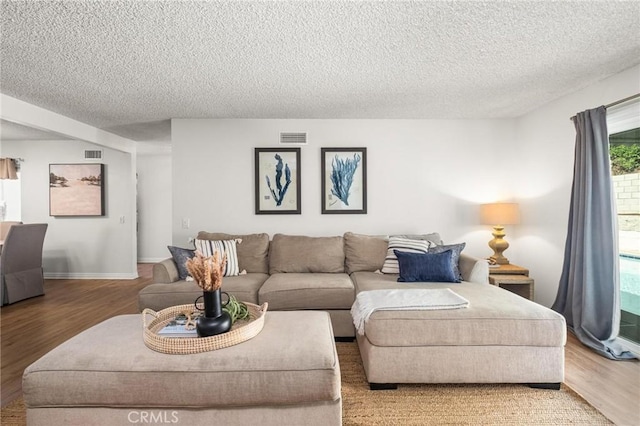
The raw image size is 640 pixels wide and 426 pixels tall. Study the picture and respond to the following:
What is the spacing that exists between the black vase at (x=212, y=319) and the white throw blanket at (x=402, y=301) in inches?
35.7

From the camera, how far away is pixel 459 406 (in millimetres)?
1904

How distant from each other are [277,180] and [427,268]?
1.99 m

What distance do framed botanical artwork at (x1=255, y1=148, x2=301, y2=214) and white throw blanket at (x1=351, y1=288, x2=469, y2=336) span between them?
6.09 feet

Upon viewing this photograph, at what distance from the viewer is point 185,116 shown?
3859 mm

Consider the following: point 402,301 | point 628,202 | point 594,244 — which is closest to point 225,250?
point 402,301

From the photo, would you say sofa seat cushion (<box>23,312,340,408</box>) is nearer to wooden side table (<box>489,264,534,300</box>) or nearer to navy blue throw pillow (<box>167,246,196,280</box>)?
navy blue throw pillow (<box>167,246,196,280</box>)

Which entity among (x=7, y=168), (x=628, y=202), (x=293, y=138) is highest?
(x=293, y=138)

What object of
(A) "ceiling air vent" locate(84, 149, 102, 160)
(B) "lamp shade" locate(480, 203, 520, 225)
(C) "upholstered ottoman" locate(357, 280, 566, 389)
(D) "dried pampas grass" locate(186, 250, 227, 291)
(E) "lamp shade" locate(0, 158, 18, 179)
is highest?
(A) "ceiling air vent" locate(84, 149, 102, 160)

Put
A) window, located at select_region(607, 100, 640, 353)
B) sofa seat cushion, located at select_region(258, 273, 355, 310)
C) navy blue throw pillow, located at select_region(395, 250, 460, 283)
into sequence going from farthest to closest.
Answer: navy blue throw pillow, located at select_region(395, 250, 460, 283)
sofa seat cushion, located at select_region(258, 273, 355, 310)
window, located at select_region(607, 100, 640, 353)

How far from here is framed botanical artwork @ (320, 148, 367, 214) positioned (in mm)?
3959

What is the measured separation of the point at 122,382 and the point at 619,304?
3.39 m

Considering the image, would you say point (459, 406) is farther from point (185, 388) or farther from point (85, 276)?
point (85, 276)

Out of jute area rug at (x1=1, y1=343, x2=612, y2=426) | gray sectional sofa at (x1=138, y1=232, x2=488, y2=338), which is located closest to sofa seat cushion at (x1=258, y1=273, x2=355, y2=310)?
gray sectional sofa at (x1=138, y1=232, x2=488, y2=338)

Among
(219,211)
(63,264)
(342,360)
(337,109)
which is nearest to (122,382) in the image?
(342,360)
